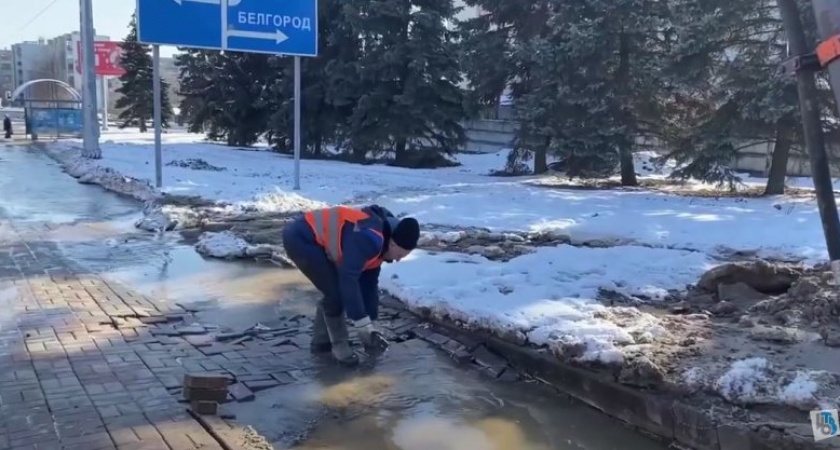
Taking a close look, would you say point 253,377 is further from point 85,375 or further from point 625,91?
point 625,91

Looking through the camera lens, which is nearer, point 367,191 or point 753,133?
point 753,133

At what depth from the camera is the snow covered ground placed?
20.8ft

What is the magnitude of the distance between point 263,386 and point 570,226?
7.31 meters

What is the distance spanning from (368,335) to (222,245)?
5.06 meters

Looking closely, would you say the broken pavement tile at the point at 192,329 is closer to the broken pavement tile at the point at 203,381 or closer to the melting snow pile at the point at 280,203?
the broken pavement tile at the point at 203,381

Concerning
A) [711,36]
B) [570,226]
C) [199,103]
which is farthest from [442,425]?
[199,103]

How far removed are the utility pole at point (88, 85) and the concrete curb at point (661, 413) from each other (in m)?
23.3

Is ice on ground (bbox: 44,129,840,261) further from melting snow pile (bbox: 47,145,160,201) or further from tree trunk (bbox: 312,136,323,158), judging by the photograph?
tree trunk (bbox: 312,136,323,158)

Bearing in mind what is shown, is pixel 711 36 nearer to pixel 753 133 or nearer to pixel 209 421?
pixel 753 133

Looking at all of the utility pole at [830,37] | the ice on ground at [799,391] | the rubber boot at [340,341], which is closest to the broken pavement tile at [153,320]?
the rubber boot at [340,341]

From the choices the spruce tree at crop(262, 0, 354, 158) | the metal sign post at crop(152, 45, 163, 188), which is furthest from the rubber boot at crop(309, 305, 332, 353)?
the spruce tree at crop(262, 0, 354, 158)

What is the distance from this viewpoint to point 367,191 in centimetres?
1691
